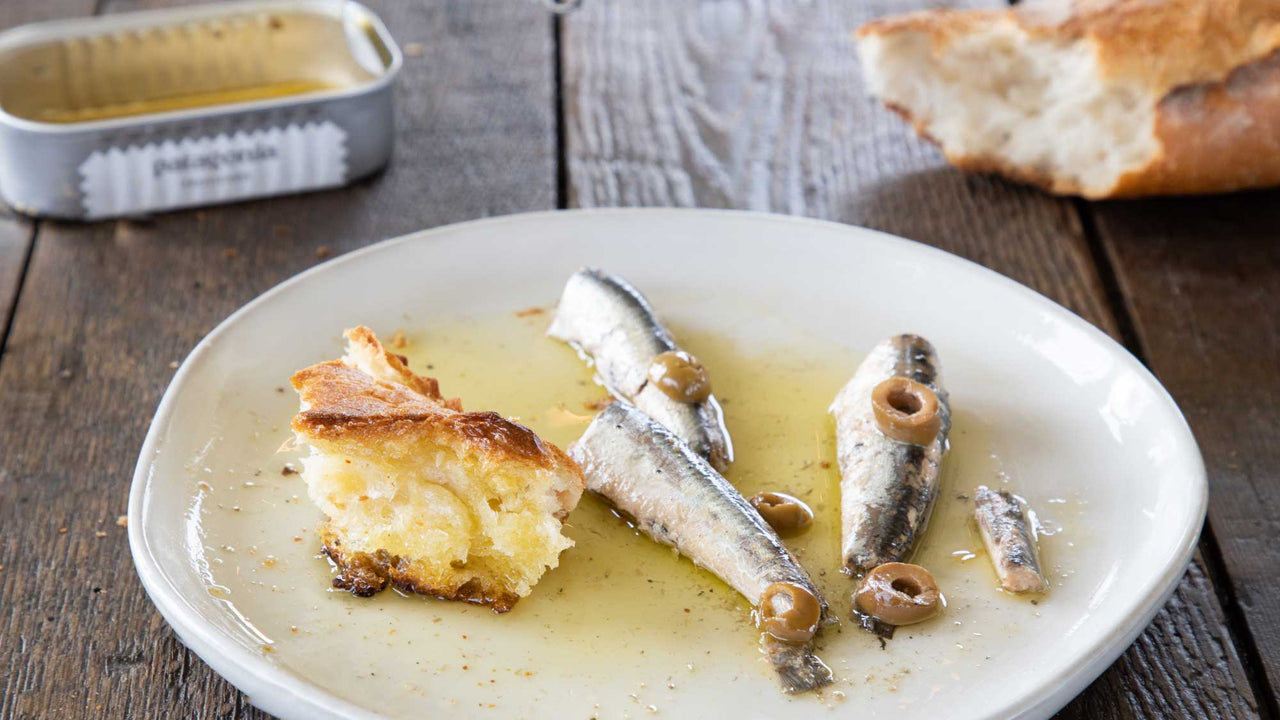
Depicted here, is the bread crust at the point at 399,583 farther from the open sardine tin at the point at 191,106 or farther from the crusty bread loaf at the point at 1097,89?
the crusty bread loaf at the point at 1097,89

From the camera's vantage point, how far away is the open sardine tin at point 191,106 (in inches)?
107

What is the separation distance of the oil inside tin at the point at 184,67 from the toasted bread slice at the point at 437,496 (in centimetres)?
162

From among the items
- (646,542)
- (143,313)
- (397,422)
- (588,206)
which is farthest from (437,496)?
(588,206)

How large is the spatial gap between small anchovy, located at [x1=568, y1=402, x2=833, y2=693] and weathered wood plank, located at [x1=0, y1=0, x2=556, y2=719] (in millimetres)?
608

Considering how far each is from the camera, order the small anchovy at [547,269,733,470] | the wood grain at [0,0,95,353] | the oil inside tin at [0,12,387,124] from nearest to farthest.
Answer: the small anchovy at [547,269,733,470] → the wood grain at [0,0,95,353] → the oil inside tin at [0,12,387,124]

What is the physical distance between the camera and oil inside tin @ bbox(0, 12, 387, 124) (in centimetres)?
304

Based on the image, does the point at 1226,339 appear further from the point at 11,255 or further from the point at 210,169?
the point at 11,255

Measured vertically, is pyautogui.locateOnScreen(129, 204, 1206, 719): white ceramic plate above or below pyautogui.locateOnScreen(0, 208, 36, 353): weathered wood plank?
above

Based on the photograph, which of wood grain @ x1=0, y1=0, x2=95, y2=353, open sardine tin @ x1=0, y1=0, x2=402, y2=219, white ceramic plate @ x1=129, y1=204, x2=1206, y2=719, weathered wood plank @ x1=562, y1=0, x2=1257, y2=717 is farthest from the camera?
weathered wood plank @ x1=562, y1=0, x2=1257, y2=717

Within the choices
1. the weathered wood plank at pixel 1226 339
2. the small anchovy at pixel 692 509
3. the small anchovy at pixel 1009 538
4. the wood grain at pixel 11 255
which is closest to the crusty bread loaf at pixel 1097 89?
the weathered wood plank at pixel 1226 339

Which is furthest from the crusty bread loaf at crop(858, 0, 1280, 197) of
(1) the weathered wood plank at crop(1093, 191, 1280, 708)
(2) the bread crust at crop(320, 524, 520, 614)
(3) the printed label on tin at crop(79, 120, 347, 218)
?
(2) the bread crust at crop(320, 524, 520, 614)

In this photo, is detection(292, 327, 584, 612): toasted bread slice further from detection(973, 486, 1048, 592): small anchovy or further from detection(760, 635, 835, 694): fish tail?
detection(973, 486, 1048, 592): small anchovy

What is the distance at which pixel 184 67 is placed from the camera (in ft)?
10.3

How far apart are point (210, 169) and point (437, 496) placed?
150 centimetres
